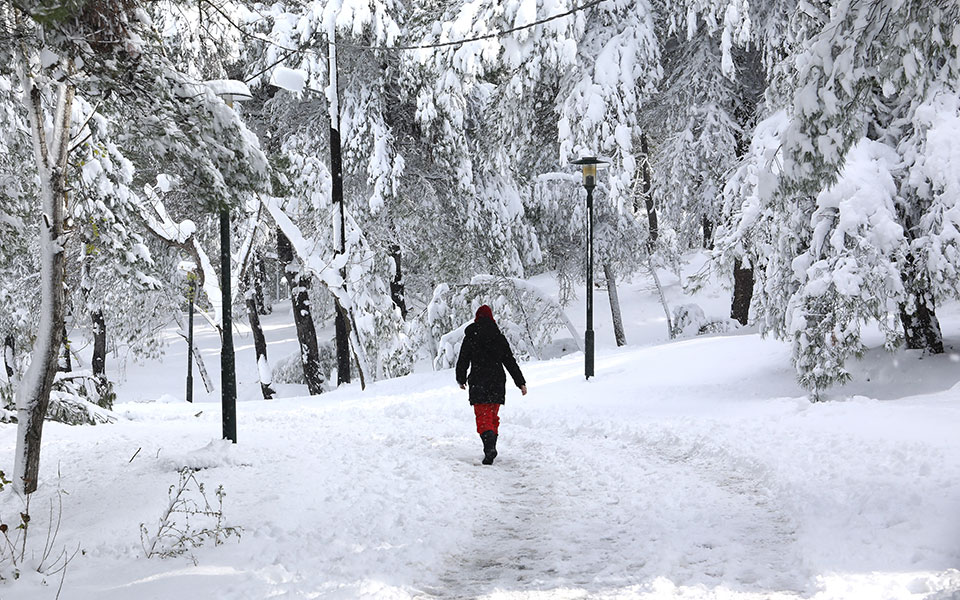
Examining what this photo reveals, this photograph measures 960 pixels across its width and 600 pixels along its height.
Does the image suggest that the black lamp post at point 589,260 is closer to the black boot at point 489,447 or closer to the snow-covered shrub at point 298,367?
the black boot at point 489,447

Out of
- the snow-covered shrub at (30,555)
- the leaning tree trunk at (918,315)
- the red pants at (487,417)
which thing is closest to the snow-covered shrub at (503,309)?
the leaning tree trunk at (918,315)

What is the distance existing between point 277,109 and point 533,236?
780 cm

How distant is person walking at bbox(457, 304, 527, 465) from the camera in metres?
9.34

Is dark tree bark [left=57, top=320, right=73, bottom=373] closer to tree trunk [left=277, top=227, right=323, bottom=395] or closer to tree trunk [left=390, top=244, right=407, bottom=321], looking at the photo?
tree trunk [left=277, top=227, right=323, bottom=395]

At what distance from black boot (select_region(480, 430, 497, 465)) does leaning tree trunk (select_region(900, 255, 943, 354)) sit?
5.68m

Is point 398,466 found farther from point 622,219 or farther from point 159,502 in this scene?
point 622,219

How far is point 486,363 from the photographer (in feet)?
31.6

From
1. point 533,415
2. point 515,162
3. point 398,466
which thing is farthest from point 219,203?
point 515,162

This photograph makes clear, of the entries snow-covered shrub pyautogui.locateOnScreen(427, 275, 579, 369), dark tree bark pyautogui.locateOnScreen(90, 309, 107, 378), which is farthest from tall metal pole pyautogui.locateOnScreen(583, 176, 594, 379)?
dark tree bark pyautogui.locateOnScreen(90, 309, 107, 378)

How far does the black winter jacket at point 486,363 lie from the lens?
9406mm

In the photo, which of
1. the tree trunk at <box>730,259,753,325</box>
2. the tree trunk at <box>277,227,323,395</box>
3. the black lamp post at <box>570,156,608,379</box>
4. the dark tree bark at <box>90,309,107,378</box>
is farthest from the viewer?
the dark tree bark at <box>90,309,107,378</box>

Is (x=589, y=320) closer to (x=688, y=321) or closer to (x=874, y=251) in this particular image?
(x=874, y=251)

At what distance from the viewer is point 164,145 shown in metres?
6.88

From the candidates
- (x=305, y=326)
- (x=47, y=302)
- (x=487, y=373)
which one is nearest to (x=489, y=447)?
(x=487, y=373)
